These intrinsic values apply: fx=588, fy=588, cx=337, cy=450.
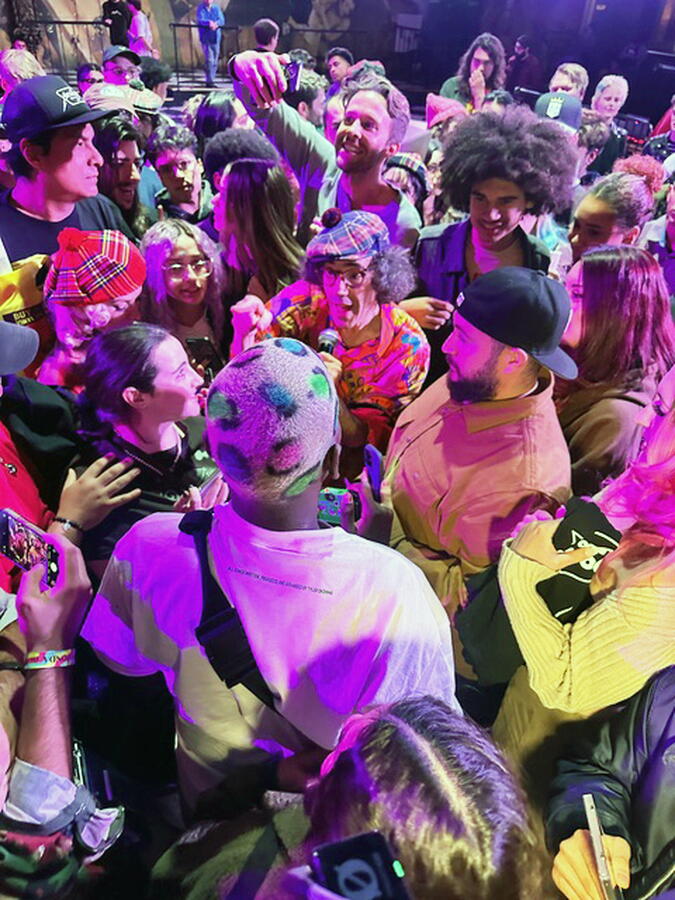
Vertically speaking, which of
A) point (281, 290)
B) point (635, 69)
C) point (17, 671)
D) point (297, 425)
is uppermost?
point (635, 69)

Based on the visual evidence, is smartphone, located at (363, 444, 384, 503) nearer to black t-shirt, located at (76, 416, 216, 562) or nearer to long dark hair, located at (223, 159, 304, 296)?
black t-shirt, located at (76, 416, 216, 562)

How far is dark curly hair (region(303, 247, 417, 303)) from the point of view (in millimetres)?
2438

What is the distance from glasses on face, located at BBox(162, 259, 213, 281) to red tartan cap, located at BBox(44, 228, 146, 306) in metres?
0.26

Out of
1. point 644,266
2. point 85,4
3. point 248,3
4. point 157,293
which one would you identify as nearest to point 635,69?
point 248,3

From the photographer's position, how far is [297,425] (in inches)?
43.9

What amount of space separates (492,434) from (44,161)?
234cm

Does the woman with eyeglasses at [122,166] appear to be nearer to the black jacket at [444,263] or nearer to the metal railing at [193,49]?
the black jacket at [444,263]

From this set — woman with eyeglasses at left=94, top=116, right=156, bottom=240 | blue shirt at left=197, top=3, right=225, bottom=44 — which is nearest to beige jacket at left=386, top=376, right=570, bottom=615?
woman with eyeglasses at left=94, top=116, right=156, bottom=240

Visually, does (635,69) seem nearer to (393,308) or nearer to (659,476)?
(393,308)

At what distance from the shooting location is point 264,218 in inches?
113

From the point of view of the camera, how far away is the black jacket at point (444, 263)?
3.00 metres

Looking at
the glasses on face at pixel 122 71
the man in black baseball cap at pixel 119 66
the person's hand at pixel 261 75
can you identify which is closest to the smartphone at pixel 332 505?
the person's hand at pixel 261 75

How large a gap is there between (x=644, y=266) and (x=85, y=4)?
14.4 m

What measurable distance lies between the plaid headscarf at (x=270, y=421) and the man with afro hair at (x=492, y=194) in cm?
193
